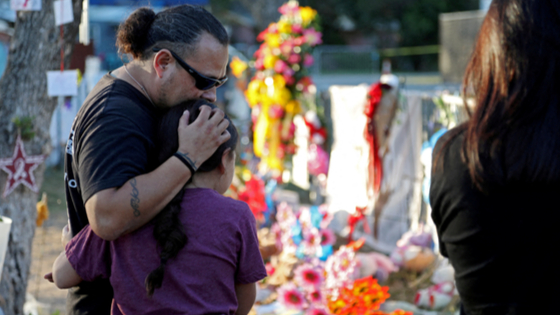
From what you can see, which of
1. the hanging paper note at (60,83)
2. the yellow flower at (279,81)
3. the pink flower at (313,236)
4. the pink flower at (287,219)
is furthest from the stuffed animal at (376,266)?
the hanging paper note at (60,83)

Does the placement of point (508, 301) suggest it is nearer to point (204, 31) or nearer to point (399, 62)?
point (204, 31)

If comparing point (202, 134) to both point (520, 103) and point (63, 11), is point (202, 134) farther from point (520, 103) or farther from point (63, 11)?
point (63, 11)

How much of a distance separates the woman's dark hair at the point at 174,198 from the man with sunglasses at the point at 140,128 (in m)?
0.03

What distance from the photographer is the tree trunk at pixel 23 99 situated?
9.84 ft

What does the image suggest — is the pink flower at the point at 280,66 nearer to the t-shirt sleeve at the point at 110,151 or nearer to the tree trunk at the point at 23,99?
the tree trunk at the point at 23,99

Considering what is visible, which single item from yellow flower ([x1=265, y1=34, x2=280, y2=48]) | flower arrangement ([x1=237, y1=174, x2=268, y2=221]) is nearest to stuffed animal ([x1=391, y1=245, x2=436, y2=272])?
flower arrangement ([x1=237, y1=174, x2=268, y2=221])

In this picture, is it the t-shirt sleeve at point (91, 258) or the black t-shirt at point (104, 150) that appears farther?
the t-shirt sleeve at point (91, 258)

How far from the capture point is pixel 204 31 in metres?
1.56

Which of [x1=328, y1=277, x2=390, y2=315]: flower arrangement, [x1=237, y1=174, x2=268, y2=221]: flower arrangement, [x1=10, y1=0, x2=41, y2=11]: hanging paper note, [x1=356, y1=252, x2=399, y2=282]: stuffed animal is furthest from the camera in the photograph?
[x1=237, y1=174, x2=268, y2=221]: flower arrangement

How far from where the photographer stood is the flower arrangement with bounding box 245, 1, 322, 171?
6680mm

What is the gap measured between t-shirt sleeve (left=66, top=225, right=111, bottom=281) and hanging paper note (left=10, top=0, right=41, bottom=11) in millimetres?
1951

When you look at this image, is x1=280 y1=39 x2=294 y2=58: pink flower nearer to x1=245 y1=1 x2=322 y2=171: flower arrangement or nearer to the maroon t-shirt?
x1=245 y1=1 x2=322 y2=171: flower arrangement

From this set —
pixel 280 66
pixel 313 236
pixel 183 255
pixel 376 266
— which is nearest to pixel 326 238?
pixel 313 236

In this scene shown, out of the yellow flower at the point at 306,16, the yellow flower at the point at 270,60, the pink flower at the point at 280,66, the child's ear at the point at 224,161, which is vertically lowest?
the child's ear at the point at 224,161
